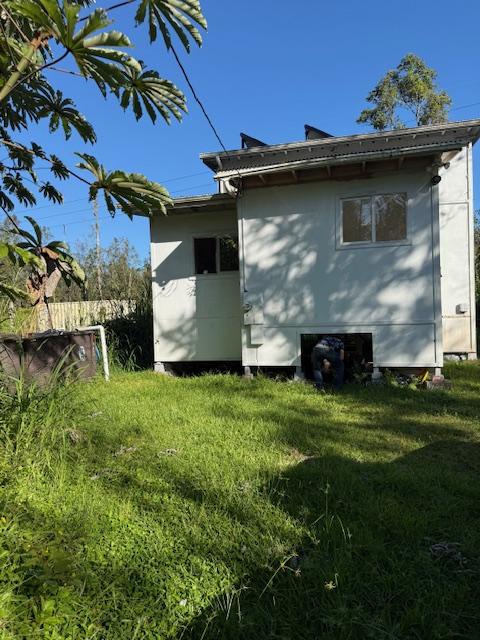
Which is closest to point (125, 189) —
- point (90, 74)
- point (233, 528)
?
point (90, 74)

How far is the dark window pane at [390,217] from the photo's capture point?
7.45m

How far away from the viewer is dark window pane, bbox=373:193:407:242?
7453mm

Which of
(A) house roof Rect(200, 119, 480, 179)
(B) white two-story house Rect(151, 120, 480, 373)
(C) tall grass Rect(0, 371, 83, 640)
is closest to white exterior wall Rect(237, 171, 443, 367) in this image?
(B) white two-story house Rect(151, 120, 480, 373)

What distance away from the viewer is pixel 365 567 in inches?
96.2

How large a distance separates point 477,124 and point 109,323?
9.25m

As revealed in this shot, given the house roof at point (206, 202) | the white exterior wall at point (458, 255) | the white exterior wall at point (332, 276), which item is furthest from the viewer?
the white exterior wall at point (458, 255)

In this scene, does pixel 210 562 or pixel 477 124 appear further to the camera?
pixel 477 124

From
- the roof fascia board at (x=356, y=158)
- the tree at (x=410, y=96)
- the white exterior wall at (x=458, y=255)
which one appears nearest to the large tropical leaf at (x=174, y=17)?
the roof fascia board at (x=356, y=158)

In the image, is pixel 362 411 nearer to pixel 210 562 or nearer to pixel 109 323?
pixel 210 562

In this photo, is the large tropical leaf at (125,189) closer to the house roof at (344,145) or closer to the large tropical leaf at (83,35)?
the large tropical leaf at (83,35)

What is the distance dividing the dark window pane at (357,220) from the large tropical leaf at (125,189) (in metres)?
6.30

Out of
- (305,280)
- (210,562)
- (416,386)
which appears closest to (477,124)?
(305,280)

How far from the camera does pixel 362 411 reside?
5953mm

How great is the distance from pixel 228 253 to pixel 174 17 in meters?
7.34
